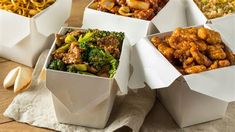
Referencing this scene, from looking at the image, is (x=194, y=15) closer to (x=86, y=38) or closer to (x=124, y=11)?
(x=124, y=11)

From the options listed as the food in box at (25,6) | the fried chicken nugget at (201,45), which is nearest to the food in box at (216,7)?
the fried chicken nugget at (201,45)

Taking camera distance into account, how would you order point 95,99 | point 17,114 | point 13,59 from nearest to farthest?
point 95,99
point 17,114
point 13,59

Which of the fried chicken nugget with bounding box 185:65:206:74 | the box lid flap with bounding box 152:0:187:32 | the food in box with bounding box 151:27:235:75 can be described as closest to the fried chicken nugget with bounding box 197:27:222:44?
the food in box with bounding box 151:27:235:75

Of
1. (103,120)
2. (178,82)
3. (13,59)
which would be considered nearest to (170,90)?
(178,82)

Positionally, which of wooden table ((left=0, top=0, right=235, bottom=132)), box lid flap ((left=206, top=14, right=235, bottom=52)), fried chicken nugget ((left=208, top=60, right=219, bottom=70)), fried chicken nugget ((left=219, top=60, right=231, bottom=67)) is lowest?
wooden table ((left=0, top=0, right=235, bottom=132))

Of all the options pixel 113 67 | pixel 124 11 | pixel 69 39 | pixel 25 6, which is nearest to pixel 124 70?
pixel 113 67

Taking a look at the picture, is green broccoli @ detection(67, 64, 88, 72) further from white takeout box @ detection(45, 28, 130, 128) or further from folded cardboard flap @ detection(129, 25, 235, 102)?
folded cardboard flap @ detection(129, 25, 235, 102)

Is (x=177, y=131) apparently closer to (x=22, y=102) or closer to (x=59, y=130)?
(x=59, y=130)
